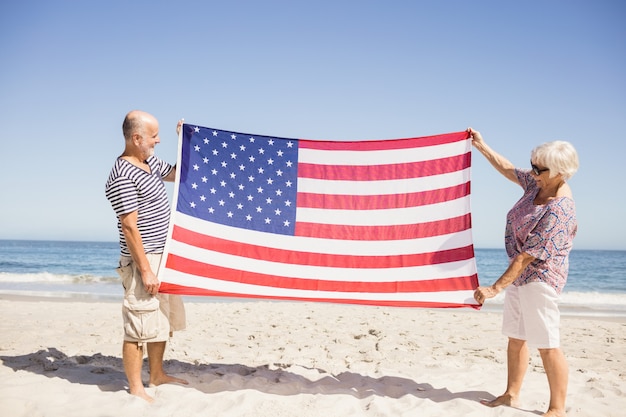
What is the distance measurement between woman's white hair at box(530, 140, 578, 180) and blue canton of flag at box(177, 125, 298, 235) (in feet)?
6.47

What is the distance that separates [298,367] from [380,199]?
6.40ft

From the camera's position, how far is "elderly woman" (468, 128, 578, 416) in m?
3.08

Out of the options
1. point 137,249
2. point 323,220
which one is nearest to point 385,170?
point 323,220

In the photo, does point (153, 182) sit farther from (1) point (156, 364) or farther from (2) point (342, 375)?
(2) point (342, 375)

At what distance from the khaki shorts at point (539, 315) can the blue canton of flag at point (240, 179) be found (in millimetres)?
1896

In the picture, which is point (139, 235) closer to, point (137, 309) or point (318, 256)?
point (137, 309)

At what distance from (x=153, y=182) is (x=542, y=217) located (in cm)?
284

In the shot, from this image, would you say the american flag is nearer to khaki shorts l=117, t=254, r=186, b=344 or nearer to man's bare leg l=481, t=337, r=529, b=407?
khaki shorts l=117, t=254, r=186, b=344

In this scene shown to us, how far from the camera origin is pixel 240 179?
13.2 ft

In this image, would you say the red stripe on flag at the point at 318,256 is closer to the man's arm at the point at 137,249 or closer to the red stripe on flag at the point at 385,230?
the red stripe on flag at the point at 385,230

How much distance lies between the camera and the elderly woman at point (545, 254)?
121 inches

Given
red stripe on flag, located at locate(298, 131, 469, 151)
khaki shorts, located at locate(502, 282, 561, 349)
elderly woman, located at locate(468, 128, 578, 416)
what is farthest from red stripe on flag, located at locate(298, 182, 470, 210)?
khaki shorts, located at locate(502, 282, 561, 349)

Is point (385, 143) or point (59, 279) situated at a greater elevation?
point (385, 143)

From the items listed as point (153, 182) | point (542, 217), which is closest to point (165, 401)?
point (153, 182)
